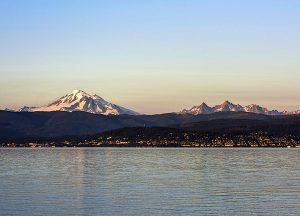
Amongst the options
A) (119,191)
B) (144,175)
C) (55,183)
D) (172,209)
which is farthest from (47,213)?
(144,175)

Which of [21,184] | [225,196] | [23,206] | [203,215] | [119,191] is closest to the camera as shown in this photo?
[203,215]

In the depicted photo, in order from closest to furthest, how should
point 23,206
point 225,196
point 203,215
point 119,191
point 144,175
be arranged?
point 203,215, point 23,206, point 225,196, point 119,191, point 144,175

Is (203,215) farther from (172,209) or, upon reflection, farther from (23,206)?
(23,206)

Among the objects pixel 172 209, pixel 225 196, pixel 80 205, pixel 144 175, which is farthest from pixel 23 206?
pixel 144 175

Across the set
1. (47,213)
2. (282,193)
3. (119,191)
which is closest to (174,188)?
(119,191)

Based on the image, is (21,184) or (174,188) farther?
(21,184)

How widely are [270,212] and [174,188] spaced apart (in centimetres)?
2556

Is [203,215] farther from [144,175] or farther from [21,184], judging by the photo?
[144,175]

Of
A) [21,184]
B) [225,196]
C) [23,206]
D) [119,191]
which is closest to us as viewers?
[23,206]

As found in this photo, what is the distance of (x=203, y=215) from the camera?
63188 mm

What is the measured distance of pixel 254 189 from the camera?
285 feet

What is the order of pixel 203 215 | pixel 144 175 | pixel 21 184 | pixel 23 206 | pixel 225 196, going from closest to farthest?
pixel 203 215 < pixel 23 206 < pixel 225 196 < pixel 21 184 < pixel 144 175

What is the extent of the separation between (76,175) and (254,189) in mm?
41876

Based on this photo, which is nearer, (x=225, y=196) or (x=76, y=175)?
(x=225, y=196)
